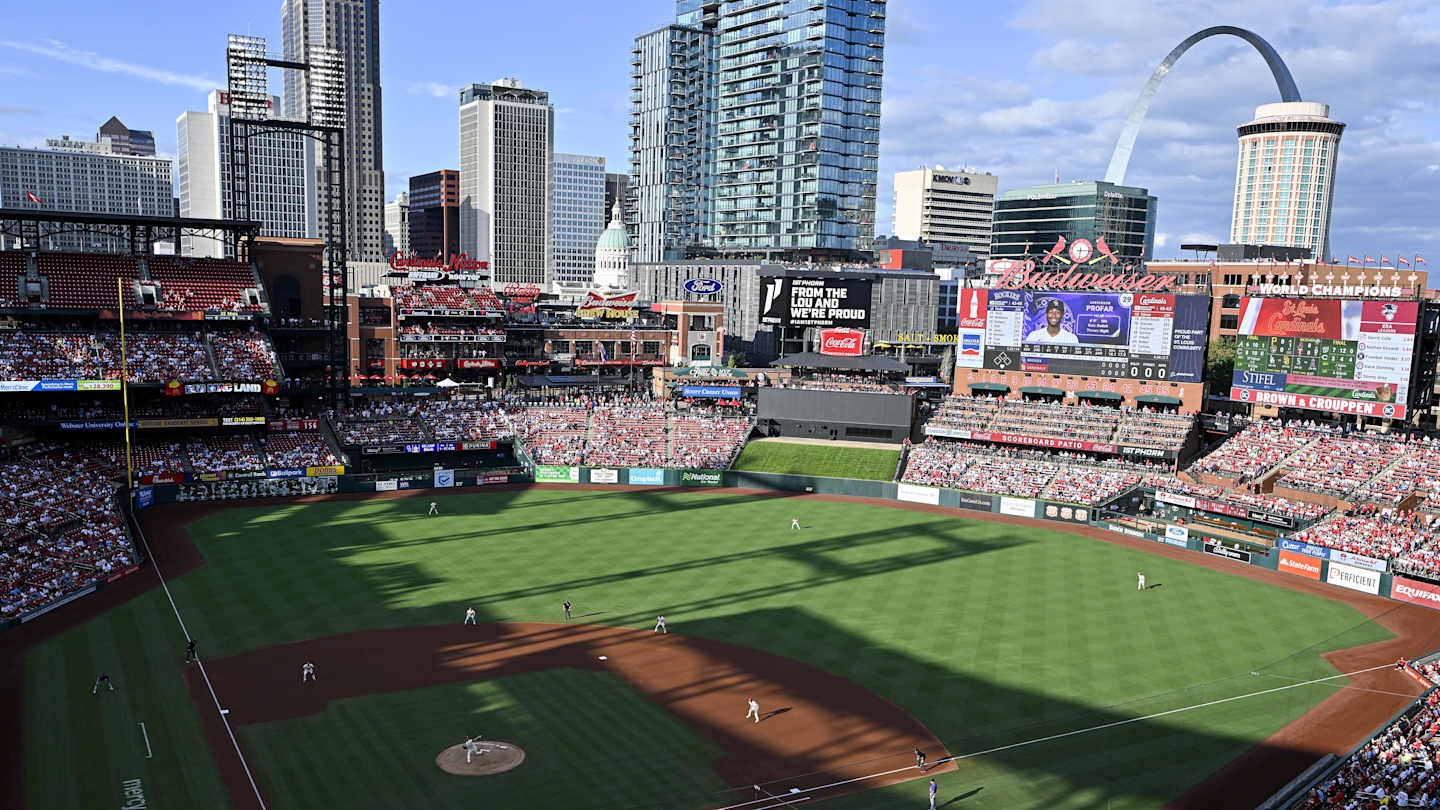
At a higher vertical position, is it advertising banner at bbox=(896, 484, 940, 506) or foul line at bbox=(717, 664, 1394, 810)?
advertising banner at bbox=(896, 484, 940, 506)

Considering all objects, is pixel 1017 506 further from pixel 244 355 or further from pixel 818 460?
pixel 244 355

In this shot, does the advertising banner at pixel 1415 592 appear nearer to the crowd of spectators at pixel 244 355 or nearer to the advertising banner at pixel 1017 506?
the advertising banner at pixel 1017 506

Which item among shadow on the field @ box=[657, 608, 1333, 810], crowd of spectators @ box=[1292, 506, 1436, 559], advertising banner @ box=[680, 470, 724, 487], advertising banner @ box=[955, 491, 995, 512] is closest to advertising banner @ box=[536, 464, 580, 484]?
advertising banner @ box=[680, 470, 724, 487]

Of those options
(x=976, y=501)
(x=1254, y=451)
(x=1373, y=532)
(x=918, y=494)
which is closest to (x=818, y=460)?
(x=918, y=494)

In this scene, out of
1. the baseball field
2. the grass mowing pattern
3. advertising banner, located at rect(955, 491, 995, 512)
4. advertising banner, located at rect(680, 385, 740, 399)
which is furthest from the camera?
advertising banner, located at rect(680, 385, 740, 399)

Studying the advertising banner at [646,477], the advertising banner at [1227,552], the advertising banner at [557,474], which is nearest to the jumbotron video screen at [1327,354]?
the advertising banner at [1227,552]

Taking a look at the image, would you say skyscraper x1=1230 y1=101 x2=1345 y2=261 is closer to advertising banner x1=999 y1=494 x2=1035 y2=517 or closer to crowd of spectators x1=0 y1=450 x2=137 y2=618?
advertising banner x1=999 y1=494 x2=1035 y2=517

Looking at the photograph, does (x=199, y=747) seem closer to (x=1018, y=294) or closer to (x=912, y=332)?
(x=1018, y=294)
